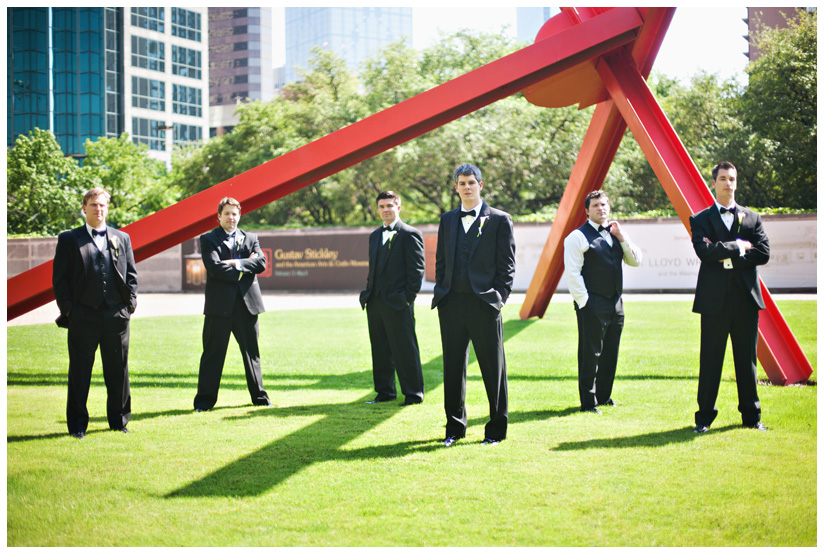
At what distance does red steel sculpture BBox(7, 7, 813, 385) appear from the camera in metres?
6.25

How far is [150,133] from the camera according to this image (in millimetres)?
68125

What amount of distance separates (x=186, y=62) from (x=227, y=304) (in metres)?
71.9

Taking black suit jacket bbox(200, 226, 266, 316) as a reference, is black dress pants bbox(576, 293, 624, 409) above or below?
Answer: below

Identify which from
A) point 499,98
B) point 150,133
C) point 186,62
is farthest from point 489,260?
point 186,62

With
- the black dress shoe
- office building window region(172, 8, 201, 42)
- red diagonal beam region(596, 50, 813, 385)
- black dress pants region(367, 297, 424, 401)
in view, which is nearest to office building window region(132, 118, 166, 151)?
office building window region(172, 8, 201, 42)

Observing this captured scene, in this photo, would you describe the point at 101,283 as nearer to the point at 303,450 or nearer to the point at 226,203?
the point at 226,203

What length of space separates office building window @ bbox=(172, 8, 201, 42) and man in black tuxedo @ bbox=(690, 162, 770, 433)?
7392cm

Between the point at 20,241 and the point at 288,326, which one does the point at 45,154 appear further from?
the point at 288,326

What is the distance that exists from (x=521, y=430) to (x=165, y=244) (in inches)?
142

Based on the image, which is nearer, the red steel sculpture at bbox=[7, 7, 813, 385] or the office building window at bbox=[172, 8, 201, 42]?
the red steel sculpture at bbox=[7, 7, 813, 385]

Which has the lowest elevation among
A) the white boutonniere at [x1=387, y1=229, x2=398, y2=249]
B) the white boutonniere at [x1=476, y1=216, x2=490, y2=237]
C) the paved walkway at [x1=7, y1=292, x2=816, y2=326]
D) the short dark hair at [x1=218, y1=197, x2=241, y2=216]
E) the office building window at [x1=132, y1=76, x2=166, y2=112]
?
the paved walkway at [x1=7, y1=292, x2=816, y2=326]

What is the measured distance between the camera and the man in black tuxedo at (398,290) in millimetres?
6094

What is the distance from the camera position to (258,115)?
1267 inches

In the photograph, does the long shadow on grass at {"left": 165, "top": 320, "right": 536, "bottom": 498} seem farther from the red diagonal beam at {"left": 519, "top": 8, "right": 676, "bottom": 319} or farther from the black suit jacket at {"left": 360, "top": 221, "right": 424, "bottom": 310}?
the red diagonal beam at {"left": 519, "top": 8, "right": 676, "bottom": 319}
